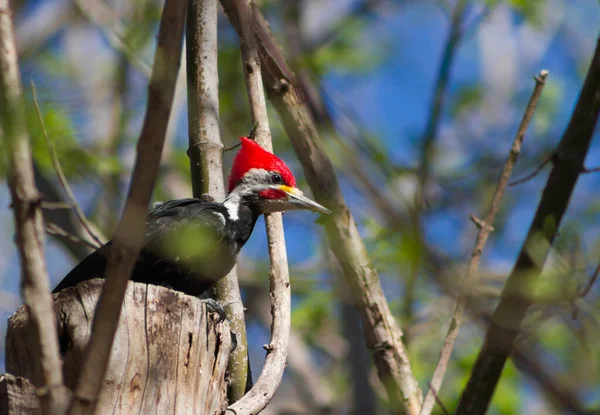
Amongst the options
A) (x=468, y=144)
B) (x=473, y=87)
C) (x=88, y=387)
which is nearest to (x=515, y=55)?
(x=473, y=87)

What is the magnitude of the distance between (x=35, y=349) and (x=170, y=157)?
262 inches

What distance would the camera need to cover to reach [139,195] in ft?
5.94

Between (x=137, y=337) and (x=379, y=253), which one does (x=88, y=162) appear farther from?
(x=137, y=337)

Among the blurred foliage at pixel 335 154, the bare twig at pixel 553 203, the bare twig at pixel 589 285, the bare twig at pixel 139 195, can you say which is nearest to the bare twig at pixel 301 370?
the blurred foliage at pixel 335 154

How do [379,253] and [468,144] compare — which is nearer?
[379,253]

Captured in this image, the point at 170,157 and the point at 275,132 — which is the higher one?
the point at 275,132

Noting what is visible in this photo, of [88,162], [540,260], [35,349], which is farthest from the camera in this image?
[88,162]

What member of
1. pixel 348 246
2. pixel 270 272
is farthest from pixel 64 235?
pixel 348 246

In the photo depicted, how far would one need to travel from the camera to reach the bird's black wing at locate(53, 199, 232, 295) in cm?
384

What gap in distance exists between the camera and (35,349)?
1787 mm

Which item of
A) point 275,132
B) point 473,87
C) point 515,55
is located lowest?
point 275,132

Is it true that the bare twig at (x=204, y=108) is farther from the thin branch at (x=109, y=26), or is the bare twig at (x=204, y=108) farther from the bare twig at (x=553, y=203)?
the thin branch at (x=109, y=26)

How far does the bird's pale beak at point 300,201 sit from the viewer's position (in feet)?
13.5

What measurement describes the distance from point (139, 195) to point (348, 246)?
7.67ft
